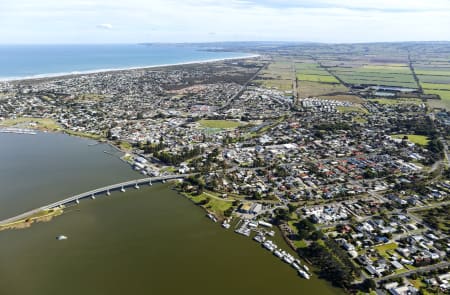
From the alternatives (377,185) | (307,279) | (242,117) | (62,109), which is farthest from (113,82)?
(307,279)

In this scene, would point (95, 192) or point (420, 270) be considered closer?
point (420, 270)

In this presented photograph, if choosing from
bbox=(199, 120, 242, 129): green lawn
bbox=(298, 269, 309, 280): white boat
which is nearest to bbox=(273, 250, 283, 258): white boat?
bbox=(298, 269, 309, 280): white boat

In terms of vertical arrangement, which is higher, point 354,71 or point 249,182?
point 354,71

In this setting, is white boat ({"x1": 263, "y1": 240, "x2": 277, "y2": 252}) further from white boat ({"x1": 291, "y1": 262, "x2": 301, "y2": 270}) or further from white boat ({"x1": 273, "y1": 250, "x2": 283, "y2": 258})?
white boat ({"x1": 291, "y1": 262, "x2": 301, "y2": 270})

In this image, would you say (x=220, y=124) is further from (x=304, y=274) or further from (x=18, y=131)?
(x=304, y=274)

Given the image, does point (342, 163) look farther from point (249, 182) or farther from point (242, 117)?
point (242, 117)

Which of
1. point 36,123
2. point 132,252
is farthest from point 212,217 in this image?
point 36,123

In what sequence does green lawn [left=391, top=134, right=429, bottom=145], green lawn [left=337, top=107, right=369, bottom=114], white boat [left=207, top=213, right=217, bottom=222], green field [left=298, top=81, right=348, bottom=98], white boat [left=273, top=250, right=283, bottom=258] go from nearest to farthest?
white boat [left=273, top=250, right=283, bottom=258] → white boat [left=207, top=213, right=217, bottom=222] → green lawn [left=391, top=134, right=429, bottom=145] → green lawn [left=337, top=107, right=369, bottom=114] → green field [left=298, top=81, right=348, bottom=98]
